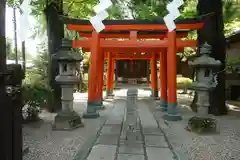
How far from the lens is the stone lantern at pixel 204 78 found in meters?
6.17

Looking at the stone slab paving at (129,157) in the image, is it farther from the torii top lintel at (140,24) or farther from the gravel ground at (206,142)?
the torii top lintel at (140,24)

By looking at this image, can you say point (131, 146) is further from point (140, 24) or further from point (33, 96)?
point (140, 24)

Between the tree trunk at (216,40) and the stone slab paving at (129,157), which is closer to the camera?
the stone slab paving at (129,157)

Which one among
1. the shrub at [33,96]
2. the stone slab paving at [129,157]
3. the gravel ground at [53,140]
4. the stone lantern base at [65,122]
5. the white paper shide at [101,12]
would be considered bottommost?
the stone slab paving at [129,157]

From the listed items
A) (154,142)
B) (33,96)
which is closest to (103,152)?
(154,142)

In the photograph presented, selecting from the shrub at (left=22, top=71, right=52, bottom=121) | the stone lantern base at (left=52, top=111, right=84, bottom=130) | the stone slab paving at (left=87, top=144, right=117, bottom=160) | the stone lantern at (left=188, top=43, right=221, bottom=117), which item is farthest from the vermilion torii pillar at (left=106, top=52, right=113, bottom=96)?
Answer: the stone slab paving at (left=87, top=144, right=117, bottom=160)

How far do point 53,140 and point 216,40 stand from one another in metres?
6.54

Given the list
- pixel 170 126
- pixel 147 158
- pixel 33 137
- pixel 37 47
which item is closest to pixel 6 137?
pixel 147 158

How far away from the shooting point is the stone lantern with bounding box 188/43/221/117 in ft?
20.2

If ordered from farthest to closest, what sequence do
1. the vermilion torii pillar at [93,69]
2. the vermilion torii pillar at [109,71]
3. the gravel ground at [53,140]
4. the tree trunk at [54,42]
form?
the vermilion torii pillar at [109,71] → the tree trunk at [54,42] → the vermilion torii pillar at [93,69] → the gravel ground at [53,140]

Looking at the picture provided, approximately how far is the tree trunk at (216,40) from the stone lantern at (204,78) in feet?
7.71

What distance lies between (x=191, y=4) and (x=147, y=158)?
9509 mm

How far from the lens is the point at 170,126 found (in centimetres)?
699

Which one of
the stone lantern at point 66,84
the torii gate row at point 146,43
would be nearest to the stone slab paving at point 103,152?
the stone lantern at point 66,84
